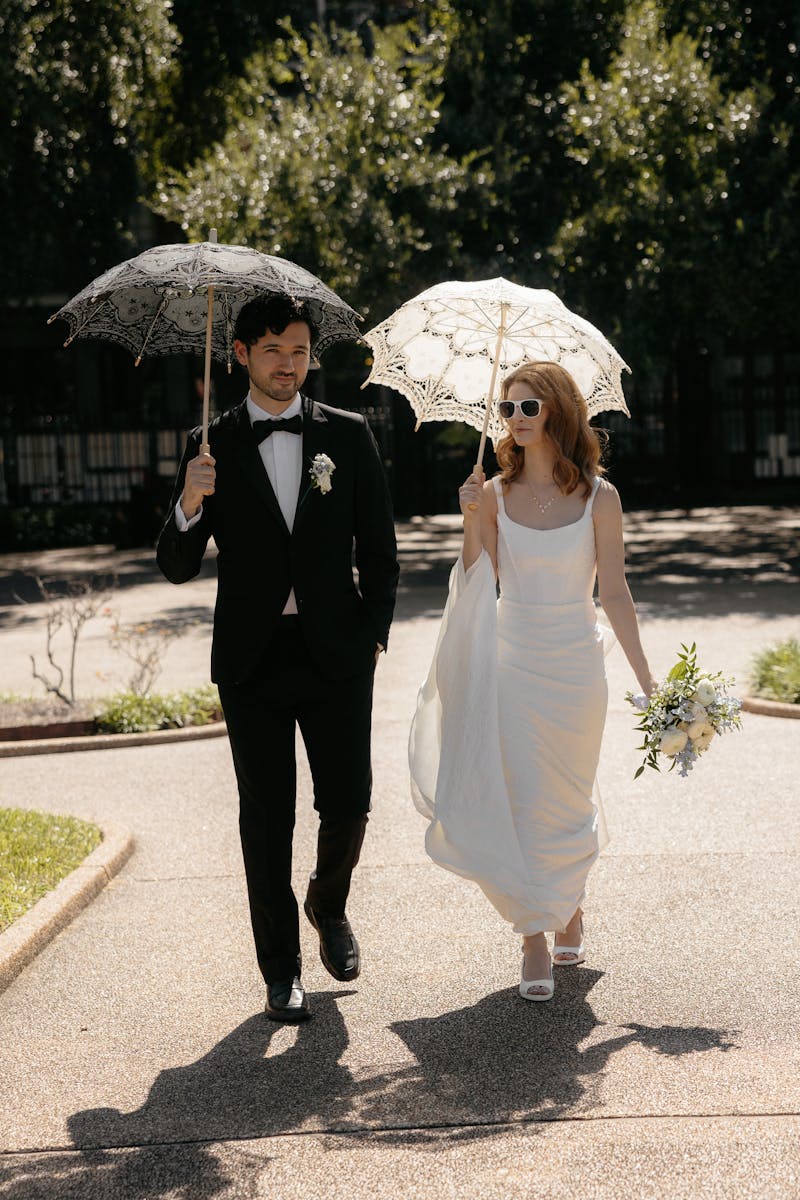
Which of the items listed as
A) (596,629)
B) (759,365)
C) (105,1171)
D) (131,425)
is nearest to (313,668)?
(596,629)

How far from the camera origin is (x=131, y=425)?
29.7 metres

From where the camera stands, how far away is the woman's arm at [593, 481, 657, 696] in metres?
5.28

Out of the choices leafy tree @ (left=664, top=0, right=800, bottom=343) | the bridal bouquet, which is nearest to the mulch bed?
the bridal bouquet

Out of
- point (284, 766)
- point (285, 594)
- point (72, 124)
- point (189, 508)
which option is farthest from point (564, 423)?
point (72, 124)

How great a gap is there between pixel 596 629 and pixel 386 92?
59.3ft

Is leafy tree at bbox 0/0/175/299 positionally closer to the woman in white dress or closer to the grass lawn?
the grass lawn

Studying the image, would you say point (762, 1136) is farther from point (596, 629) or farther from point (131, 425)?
point (131, 425)

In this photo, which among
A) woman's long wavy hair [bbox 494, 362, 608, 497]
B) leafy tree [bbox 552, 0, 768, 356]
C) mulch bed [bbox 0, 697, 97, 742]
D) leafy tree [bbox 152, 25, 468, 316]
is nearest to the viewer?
woman's long wavy hair [bbox 494, 362, 608, 497]

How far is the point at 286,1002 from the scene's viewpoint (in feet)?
16.5

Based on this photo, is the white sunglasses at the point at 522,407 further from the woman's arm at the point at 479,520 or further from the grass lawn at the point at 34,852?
the grass lawn at the point at 34,852

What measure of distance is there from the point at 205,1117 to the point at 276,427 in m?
2.10

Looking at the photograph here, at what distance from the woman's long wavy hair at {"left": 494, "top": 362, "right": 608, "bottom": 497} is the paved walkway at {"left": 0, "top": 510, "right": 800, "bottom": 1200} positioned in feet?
5.45

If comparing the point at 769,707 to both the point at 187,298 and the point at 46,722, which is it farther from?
the point at 187,298

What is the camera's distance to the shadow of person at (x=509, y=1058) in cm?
421
